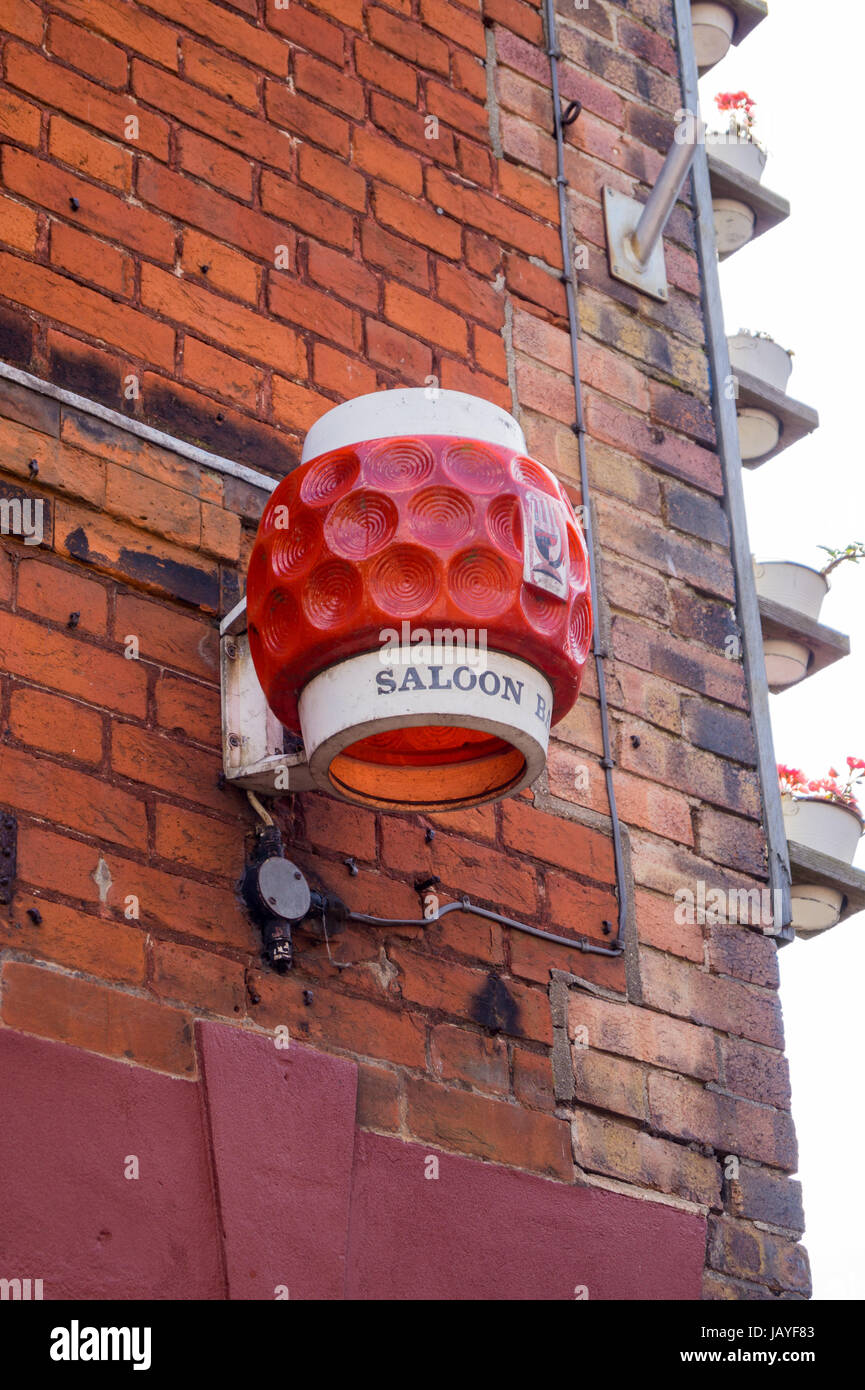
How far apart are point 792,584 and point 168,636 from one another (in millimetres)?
2284

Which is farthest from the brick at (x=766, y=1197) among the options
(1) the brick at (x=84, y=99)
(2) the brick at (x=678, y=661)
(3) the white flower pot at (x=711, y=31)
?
(3) the white flower pot at (x=711, y=31)

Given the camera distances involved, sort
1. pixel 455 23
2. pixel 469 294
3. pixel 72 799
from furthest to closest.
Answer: pixel 455 23 → pixel 469 294 → pixel 72 799

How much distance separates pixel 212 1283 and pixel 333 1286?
0.20 meters

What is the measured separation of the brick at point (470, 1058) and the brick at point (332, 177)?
1.59 meters

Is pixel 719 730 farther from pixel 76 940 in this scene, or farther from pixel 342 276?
pixel 76 940

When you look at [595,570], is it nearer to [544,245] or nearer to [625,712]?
[625,712]

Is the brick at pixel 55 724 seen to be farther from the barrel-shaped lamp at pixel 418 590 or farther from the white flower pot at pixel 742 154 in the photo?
the white flower pot at pixel 742 154

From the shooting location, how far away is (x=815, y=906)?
4.44 metres

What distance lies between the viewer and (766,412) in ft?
16.7

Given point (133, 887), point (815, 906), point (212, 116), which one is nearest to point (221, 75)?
point (212, 116)

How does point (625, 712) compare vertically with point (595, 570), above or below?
below

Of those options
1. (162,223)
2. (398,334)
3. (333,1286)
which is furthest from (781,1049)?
(162,223)

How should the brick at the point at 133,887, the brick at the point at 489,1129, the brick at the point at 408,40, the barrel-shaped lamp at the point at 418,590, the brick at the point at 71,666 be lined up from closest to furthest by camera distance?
the barrel-shaped lamp at the point at 418,590
the brick at the point at 133,887
the brick at the point at 71,666
the brick at the point at 489,1129
the brick at the point at 408,40

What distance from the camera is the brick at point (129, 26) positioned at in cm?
344
